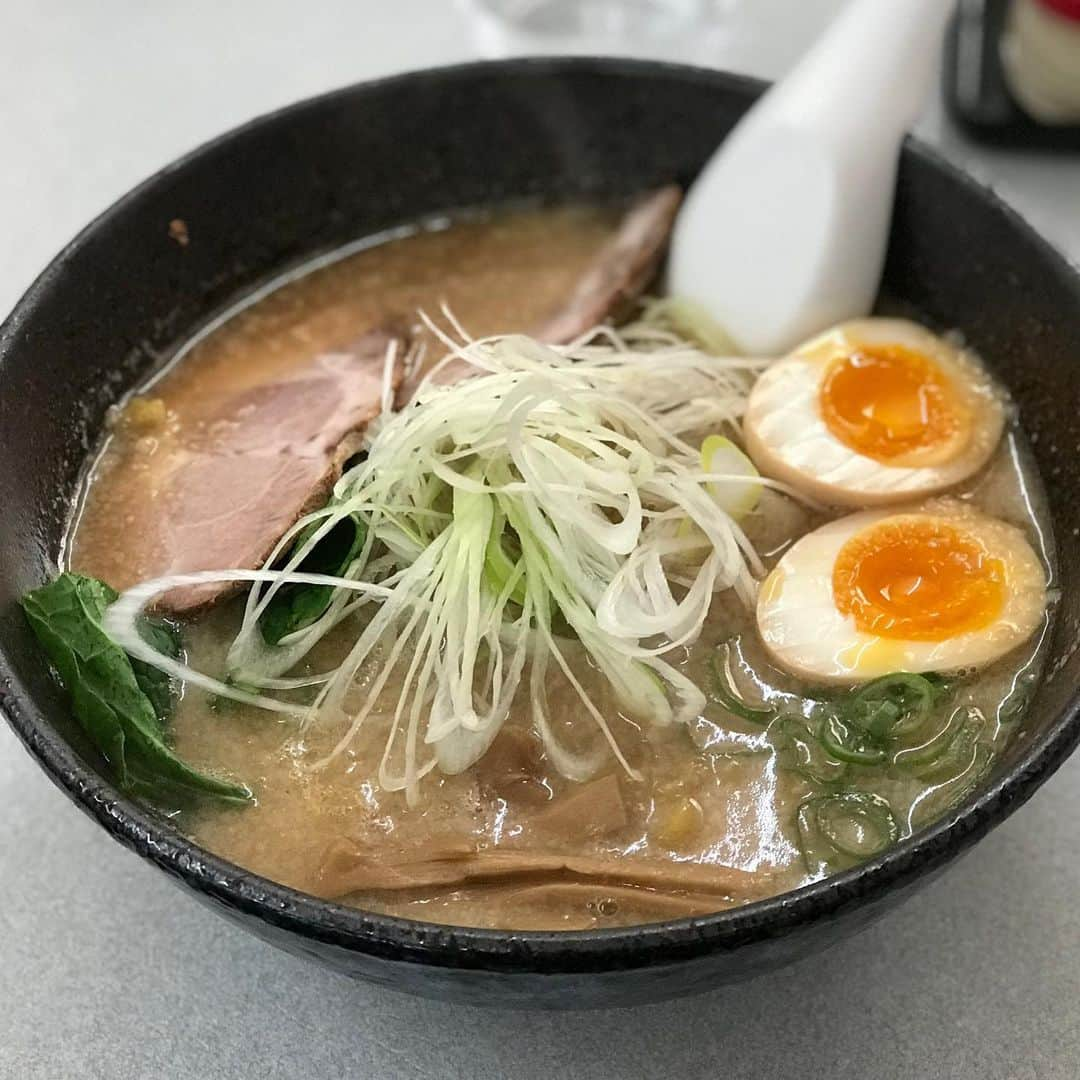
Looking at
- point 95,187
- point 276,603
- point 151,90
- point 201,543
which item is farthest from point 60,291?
point 151,90

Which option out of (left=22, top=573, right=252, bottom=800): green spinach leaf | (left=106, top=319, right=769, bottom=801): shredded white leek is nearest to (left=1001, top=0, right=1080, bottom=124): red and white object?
(left=106, top=319, right=769, bottom=801): shredded white leek

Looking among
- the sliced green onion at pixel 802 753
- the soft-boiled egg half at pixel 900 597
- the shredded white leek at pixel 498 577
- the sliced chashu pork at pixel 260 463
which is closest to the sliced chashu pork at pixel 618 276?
the sliced chashu pork at pixel 260 463

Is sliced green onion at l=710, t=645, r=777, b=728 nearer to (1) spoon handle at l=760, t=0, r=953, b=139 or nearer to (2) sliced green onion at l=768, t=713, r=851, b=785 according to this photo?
(2) sliced green onion at l=768, t=713, r=851, b=785

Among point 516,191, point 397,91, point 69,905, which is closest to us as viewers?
point 69,905

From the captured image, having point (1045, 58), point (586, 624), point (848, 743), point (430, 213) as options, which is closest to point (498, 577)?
point (586, 624)

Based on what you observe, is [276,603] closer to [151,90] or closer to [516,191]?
[516,191]

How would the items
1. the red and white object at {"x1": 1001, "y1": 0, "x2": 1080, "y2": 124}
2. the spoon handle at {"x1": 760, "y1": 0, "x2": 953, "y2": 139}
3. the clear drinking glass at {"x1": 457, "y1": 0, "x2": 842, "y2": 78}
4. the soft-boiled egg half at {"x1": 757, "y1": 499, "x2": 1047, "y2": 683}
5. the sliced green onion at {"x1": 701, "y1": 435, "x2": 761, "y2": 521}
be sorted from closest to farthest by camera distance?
the soft-boiled egg half at {"x1": 757, "y1": 499, "x2": 1047, "y2": 683} → the sliced green onion at {"x1": 701, "y1": 435, "x2": 761, "y2": 521} → the spoon handle at {"x1": 760, "y1": 0, "x2": 953, "y2": 139} → the red and white object at {"x1": 1001, "y1": 0, "x2": 1080, "y2": 124} → the clear drinking glass at {"x1": 457, "y1": 0, "x2": 842, "y2": 78}

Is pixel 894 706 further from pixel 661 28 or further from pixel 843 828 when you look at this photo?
Answer: pixel 661 28
